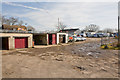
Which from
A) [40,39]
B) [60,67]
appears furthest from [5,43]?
[60,67]

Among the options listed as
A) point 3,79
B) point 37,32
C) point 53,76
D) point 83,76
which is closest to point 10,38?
point 37,32

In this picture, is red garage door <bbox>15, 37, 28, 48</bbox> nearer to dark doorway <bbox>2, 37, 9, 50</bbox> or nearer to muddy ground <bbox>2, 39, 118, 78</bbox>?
dark doorway <bbox>2, 37, 9, 50</bbox>

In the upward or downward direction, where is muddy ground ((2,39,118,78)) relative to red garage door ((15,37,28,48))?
downward

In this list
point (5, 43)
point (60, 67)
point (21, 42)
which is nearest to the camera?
point (60, 67)

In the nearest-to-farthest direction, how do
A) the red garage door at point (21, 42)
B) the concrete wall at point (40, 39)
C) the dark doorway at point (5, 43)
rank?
the dark doorway at point (5, 43), the red garage door at point (21, 42), the concrete wall at point (40, 39)

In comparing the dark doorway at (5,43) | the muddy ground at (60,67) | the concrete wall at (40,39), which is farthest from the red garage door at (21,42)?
the muddy ground at (60,67)

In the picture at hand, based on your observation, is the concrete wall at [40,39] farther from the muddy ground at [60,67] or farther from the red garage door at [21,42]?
the muddy ground at [60,67]

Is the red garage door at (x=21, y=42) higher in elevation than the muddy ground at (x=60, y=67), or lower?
higher

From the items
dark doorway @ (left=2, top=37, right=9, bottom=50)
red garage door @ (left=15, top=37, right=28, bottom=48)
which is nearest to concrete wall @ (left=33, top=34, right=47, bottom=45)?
red garage door @ (left=15, top=37, right=28, bottom=48)

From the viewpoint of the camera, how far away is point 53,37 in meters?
24.9

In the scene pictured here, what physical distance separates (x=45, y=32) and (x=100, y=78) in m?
19.4

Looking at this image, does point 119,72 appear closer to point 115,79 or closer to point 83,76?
point 115,79

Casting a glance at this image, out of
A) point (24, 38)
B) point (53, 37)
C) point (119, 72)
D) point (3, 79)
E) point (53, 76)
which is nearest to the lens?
point (3, 79)

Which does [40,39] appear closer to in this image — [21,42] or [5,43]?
[21,42]
